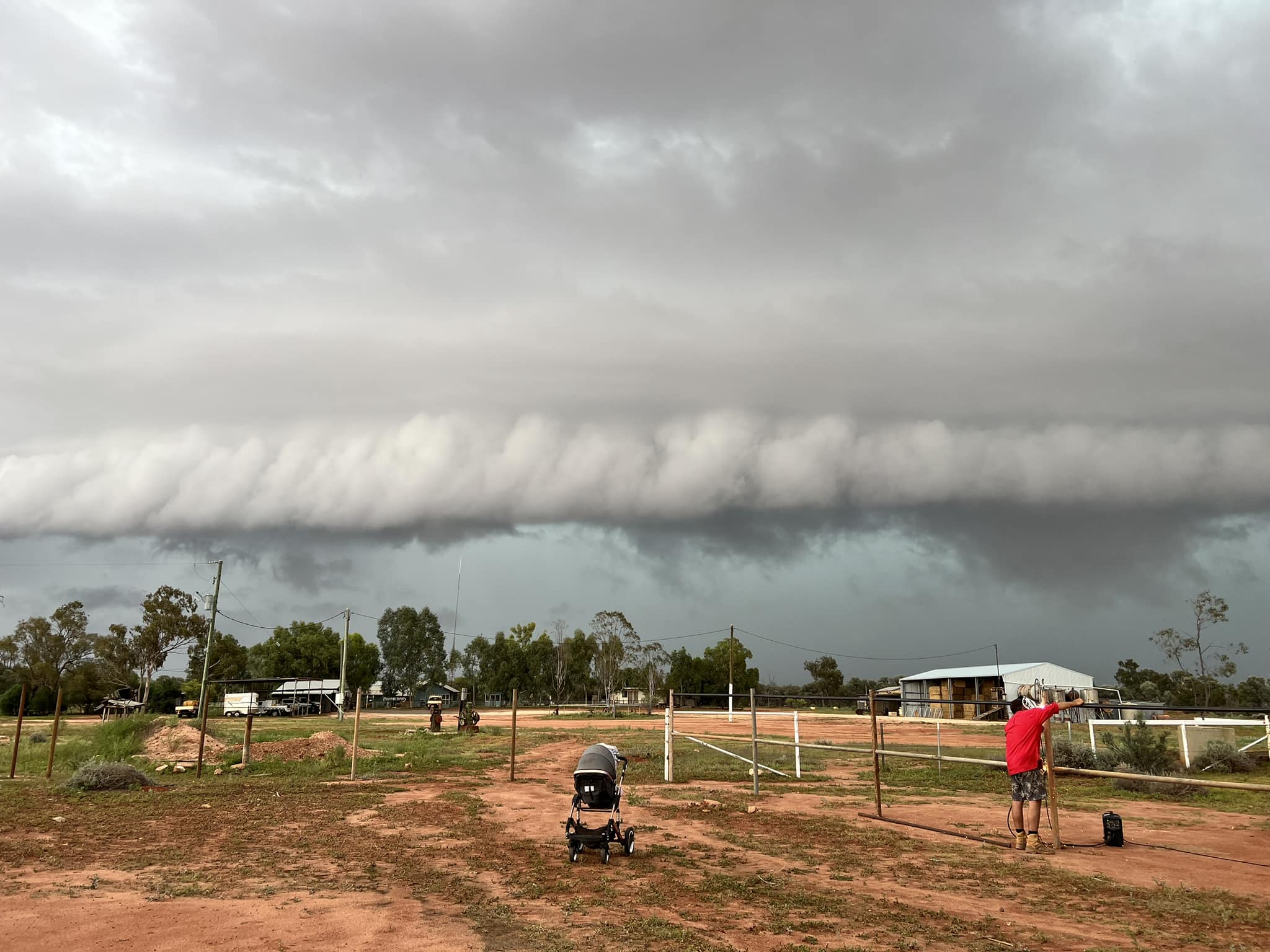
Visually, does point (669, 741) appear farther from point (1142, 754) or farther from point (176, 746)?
point (176, 746)

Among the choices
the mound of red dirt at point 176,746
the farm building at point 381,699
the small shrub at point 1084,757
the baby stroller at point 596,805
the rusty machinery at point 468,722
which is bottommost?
the farm building at point 381,699

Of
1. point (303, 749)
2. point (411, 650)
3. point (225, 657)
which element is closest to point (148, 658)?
point (225, 657)

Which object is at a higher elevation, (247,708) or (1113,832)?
(1113,832)

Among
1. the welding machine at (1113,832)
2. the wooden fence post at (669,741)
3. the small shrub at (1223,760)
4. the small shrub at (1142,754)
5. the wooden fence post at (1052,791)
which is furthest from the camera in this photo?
the small shrub at (1223,760)

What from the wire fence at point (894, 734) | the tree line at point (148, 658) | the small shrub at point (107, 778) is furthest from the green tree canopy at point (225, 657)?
the small shrub at point (107, 778)

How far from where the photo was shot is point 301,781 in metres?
20.3

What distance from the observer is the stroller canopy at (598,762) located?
11359mm

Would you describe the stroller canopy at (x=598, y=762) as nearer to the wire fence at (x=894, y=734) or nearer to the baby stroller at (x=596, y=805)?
the baby stroller at (x=596, y=805)

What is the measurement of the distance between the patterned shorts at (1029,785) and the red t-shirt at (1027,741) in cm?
8

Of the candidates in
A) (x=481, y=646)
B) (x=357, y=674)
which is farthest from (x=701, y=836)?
(x=481, y=646)

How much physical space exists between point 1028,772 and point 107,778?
18.7 meters

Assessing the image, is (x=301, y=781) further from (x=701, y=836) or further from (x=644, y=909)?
(x=644, y=909)

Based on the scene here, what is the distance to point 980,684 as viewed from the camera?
219 feet

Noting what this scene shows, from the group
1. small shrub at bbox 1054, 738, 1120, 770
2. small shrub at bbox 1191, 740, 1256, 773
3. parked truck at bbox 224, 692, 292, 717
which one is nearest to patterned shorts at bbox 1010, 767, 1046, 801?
small shrub at bbox 1054, 738, 1120, 770
